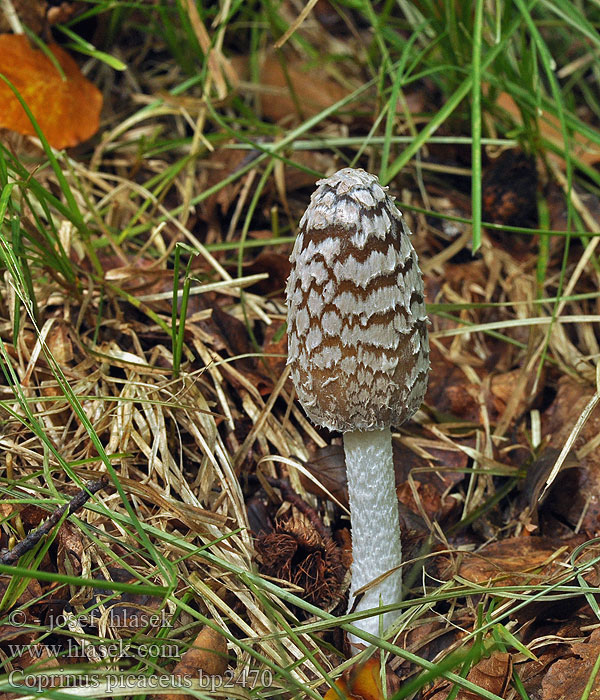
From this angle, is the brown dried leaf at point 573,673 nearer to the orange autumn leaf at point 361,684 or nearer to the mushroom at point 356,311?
the orange autumn leaf at point 361,684

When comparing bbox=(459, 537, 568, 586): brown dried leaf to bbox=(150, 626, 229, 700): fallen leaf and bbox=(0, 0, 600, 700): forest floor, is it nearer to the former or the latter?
bbox=(0, 0, 600, 700): forest floor

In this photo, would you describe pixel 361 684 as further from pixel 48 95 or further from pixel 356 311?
pixel 48 95

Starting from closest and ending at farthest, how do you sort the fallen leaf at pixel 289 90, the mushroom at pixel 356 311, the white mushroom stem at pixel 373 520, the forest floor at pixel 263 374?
the mushroom at pixel 356 311
the forest floor at pixel 263 374
the white mushroom stem at pixel 373 520
the fallen leaf at pixel 289 90

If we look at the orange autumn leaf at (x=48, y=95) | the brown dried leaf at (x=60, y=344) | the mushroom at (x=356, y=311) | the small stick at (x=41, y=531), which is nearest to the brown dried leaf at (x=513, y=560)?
the mushroom at (x=356, y=311)

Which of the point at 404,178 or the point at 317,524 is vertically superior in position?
the point at 404,178

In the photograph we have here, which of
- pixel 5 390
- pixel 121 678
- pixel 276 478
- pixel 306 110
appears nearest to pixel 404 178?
pixel 306 110

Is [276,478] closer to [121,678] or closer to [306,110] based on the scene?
[121,678]

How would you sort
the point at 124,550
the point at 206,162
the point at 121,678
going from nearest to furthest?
1. the point at 121,678
2. the point at 124,550
3. the point at 206,162
